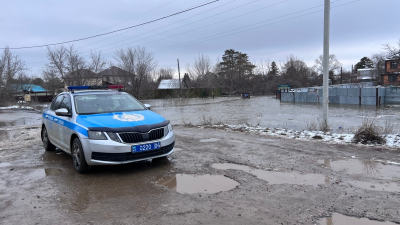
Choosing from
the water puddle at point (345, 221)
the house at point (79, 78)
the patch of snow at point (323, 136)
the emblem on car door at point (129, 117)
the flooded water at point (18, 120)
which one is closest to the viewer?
the water puddle at point (345, 221)

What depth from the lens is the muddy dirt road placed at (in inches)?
135

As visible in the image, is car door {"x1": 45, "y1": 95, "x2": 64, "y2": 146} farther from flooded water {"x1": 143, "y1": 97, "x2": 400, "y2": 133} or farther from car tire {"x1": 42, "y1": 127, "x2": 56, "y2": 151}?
flooded water {"x1": 143, "y1": 97, "x2": 400, "y2": 133}


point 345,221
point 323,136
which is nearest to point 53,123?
→ point 345,221

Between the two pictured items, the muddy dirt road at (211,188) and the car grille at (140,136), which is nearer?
the muddy dirt road at (211,188)

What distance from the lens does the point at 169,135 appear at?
5590mm

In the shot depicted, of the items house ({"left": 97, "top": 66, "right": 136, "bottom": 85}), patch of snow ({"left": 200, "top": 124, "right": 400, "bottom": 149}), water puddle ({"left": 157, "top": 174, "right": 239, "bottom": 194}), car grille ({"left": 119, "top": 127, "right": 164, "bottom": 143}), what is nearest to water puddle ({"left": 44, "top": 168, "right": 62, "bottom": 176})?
car grille ({"left": 119, "top": 127, "right": 164, "bottom": 143})

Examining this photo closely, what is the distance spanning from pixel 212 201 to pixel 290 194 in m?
1.16

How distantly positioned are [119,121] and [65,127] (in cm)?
144

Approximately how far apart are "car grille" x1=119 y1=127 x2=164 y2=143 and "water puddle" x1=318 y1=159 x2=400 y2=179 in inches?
134

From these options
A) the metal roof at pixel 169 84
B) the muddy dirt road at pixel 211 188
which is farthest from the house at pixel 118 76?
the muddy dirt road at pixel 211 188

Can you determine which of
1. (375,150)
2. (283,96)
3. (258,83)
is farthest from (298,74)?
(375,150)

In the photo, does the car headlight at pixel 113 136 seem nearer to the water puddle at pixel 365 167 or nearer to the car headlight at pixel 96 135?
the car headlight at pixel 96 135

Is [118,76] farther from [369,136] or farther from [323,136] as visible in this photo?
[369,136]

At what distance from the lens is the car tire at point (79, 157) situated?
5090 millimetres
